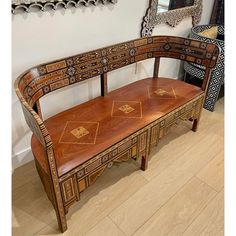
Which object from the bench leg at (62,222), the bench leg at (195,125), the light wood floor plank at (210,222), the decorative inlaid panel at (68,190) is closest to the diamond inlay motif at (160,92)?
the bench leg at (195,125)

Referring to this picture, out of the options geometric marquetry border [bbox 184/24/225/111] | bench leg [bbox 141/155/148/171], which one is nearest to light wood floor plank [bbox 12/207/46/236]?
bench leg [bbox 141/155/148/171]

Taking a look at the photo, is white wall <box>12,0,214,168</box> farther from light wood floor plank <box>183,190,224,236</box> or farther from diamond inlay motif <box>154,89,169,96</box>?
light wood floor plank <box>183,190,224,236</box>

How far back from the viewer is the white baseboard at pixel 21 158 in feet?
5.46

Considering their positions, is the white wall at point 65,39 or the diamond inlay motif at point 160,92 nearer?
the white wall at point 65,39

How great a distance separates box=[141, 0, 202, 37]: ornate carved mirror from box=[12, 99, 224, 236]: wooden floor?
1.08 metres

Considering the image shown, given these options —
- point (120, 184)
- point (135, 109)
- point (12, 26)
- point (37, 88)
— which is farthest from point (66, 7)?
point (120, 184)

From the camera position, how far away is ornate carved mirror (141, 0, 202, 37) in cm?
193

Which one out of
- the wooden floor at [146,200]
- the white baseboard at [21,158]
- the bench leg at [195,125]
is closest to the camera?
the wooden floor at [146,200]

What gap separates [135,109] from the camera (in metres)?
1.60

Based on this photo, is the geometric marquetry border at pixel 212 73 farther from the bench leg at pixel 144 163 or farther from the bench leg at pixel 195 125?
the bench leg at pixel 144 163

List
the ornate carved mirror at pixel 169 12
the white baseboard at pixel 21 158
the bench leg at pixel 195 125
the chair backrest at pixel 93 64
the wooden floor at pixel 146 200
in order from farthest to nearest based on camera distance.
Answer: the bench leg at pixel 195 125, the ornate carved mirror at pixel 169 12, the white baseboard at pixel 21 158, the wooden floor at pixel 146 200, the chair backrest at pixel 93 64

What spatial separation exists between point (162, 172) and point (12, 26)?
137 centimetres

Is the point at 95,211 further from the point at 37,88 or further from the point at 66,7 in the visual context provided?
the point at 66,7

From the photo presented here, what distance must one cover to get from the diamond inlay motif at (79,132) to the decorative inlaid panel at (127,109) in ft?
0.79
